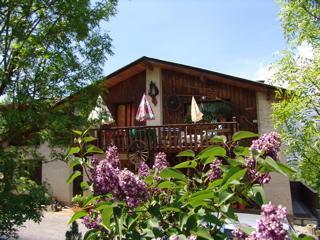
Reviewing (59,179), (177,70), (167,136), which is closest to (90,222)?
(167,136)

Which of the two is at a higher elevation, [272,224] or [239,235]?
[272,224]

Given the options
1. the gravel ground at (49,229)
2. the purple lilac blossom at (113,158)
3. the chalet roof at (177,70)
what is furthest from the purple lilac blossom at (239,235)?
the chalet roof at (177,70)

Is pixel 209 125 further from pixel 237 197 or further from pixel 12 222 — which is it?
pixel 237 197

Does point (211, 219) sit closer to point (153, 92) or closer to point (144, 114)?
point (144, 114)

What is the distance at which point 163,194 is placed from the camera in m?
1.99

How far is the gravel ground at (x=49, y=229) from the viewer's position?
12.6 metres

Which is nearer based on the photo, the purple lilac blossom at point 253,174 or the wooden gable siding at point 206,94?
the purple lilac blossom at point 253,174

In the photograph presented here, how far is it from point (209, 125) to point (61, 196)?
997 cm

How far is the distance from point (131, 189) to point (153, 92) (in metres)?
17.4

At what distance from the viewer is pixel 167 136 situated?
1555 cm

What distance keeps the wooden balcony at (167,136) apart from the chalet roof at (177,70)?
8.80 feet

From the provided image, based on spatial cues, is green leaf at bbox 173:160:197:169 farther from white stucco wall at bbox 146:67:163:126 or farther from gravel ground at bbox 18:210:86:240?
white stucco wall at bbox 146:67:163:126

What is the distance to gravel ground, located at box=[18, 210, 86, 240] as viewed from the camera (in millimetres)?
12633

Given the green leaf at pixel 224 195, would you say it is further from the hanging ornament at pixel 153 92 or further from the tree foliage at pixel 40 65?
the hanging ornament at pixel 153 92
